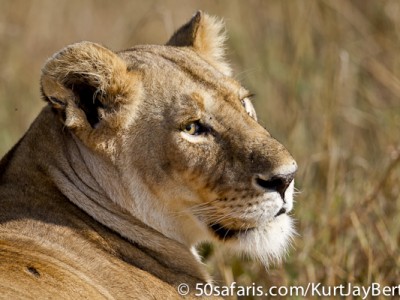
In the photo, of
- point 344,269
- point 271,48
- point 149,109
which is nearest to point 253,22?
point 271,48

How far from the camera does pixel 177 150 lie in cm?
385

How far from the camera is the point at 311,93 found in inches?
262

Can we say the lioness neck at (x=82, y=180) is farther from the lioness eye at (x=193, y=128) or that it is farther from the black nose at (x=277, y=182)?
the black nose at (x=277, y=182)

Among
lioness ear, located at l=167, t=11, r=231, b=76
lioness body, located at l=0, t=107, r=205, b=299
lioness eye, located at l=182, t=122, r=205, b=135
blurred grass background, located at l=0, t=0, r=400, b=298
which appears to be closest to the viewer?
lioness body, located at l=0, t=107, r=205, b=299

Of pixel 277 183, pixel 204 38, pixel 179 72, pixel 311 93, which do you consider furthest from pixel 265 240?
pixel 311 93

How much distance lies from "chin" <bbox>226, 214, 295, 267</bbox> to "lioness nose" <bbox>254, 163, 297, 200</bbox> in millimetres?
185

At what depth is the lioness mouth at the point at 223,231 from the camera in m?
3.92

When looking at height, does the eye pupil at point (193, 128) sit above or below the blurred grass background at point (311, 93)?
above

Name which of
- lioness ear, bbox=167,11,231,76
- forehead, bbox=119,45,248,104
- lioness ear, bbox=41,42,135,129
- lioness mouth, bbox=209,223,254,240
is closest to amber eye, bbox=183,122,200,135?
forehead, bbox=119,45,248,104

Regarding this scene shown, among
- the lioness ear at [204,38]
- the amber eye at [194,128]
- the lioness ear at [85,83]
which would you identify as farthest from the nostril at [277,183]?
the lioness ear at [204,38]

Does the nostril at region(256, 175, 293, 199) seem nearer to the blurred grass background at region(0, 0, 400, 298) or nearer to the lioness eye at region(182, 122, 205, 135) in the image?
the lioness eye at region(182, 122, 205, 135)

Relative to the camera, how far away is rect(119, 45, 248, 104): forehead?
3957 millimetres

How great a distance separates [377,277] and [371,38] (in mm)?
3135

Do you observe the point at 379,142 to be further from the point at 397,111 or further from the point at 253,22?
the point at 253,22
